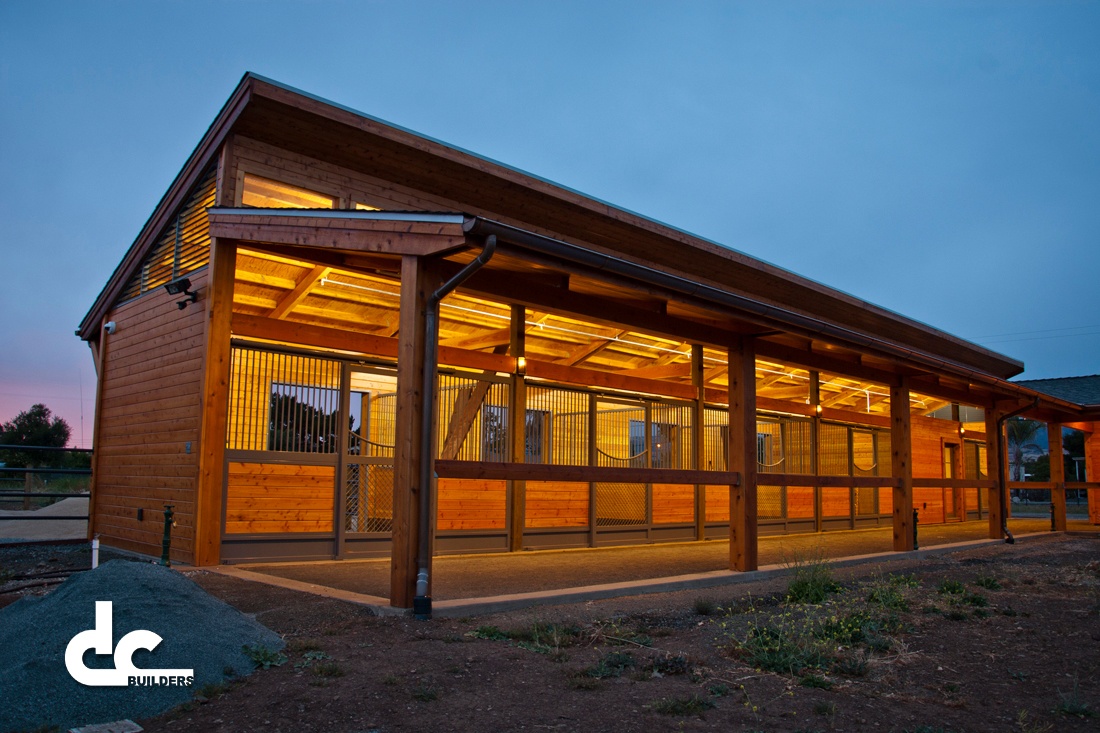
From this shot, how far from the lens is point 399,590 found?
6.58 meters

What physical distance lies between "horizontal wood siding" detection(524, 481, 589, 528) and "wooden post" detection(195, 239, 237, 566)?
455cm

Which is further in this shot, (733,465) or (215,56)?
(215,56)

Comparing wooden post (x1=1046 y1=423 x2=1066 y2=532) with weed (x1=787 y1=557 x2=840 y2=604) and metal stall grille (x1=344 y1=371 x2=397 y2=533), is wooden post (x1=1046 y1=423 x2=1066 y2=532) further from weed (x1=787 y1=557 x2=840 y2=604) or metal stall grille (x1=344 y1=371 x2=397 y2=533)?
metal stall grille (x1=344 y1=371 x2=397 y2=533)

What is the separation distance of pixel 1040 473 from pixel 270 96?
57663 mm

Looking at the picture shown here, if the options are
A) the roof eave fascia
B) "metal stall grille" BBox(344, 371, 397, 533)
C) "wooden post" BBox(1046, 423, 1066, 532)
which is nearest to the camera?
the roof eave fascia

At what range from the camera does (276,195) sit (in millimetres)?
10305

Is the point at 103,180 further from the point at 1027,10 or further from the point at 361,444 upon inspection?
the point at 1027,10

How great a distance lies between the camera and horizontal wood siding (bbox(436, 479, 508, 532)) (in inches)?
446

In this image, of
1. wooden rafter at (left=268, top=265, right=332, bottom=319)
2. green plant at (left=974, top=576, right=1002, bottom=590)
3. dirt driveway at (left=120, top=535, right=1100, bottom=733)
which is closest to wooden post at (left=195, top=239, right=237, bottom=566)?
wooden rafter at (left=268, top=265, right=332, bottom=319)

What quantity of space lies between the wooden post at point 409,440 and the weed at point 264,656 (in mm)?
1537

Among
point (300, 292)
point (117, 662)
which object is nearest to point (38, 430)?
point (300, 292)

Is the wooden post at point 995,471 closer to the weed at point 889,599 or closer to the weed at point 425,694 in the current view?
the weed at point 889,599

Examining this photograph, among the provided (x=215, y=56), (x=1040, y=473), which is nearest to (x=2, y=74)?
(x=1040, y=473)

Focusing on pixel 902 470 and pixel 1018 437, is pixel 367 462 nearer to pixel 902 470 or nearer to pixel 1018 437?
pixel 902 470
